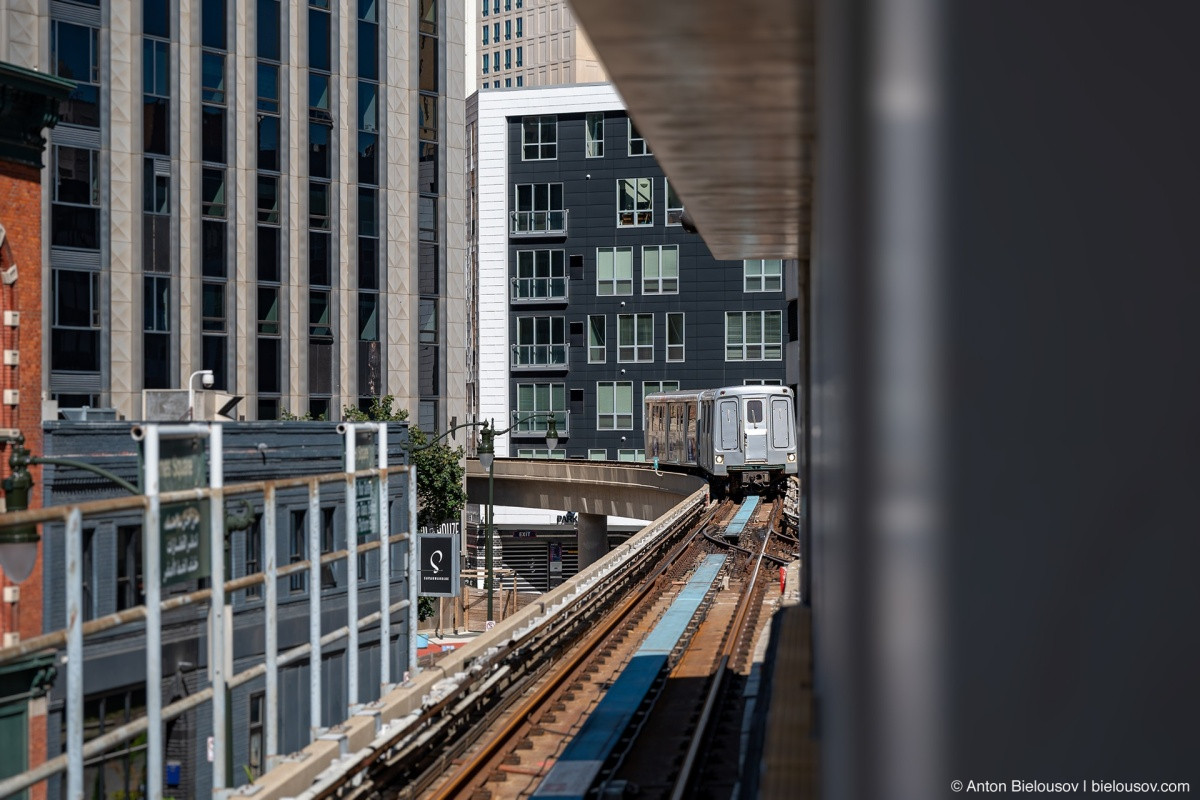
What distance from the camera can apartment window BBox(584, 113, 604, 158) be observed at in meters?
65.6

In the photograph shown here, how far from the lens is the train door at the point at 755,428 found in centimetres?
3847

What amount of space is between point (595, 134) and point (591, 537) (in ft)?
67.4

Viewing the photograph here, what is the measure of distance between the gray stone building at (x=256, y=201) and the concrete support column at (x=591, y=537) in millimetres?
7988

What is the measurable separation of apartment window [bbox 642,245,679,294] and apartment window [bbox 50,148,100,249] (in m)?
27.5

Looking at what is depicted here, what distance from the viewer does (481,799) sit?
1196 centimetres

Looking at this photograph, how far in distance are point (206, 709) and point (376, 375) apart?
107 feet

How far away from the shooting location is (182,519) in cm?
873

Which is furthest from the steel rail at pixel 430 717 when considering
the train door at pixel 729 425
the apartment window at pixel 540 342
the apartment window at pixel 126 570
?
the apartment window at pixel 540 342

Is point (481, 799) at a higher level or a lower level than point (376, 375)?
lower

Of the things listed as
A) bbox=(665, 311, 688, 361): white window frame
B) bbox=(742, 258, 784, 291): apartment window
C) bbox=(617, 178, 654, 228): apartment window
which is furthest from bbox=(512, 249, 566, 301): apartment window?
bbox=(742, 258, 784, 291): apartment window

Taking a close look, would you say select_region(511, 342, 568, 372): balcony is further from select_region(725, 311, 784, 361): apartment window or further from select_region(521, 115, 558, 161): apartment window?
select_region(521, 115, 558, 161): apartment window

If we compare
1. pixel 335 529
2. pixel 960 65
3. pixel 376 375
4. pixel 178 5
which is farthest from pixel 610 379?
pixel 960 65

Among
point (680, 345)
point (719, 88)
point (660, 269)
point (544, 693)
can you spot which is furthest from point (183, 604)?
point (660, 269)

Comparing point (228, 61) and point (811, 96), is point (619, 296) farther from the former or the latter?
point (811, 96)
